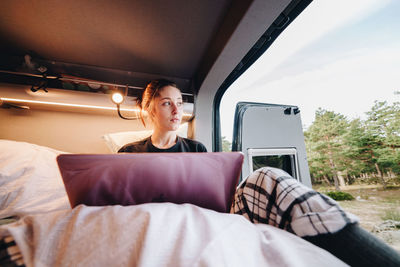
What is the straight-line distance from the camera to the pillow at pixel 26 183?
29.4 inches

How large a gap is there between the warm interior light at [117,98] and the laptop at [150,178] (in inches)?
52.0

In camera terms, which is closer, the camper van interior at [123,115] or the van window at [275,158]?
the camper van interior at [123,115]

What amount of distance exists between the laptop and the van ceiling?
3.32ft

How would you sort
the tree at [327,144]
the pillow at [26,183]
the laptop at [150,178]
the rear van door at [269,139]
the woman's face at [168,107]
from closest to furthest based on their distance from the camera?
1. the laptop at [150,178]
2. the pillow at [26,183]
3. the woman's face at [168,107]
4. the tree at [327,144]
5. the rear van door at [269,139]

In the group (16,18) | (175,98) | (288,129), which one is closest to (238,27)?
(175,98)

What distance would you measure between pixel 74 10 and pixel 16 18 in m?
0.53

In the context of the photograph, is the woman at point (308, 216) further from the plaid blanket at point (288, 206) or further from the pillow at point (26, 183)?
the pillow at point (26, 183)

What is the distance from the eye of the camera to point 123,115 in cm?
179

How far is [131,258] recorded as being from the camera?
274 millimetres

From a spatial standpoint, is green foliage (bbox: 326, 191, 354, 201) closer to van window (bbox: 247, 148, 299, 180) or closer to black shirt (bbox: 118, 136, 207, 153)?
van window (bbox: 247, 148, 299, 180)

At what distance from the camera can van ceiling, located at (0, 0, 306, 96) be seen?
106 centimetres

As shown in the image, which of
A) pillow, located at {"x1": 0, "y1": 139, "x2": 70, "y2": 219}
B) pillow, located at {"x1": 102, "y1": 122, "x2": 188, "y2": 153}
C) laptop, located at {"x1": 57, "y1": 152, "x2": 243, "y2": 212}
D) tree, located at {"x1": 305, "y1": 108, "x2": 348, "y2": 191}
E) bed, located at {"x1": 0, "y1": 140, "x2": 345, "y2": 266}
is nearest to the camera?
bed, located at {"x1": 0, "y1": 140, "x2": 345, "y2": 266}

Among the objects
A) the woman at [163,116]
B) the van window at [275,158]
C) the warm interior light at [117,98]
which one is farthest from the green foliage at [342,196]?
the warm interior light at [117,98]

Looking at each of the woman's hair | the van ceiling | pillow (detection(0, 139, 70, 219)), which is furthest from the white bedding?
the van ceiling
